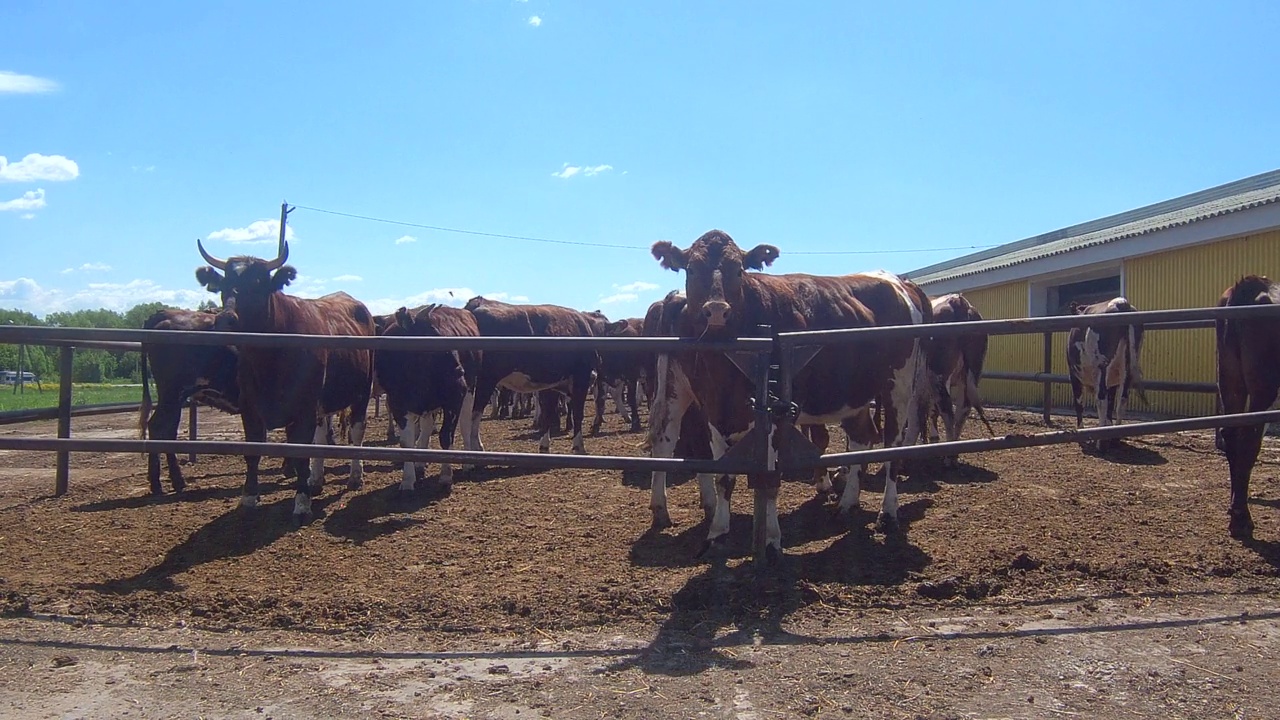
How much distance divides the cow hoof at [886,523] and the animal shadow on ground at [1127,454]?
4.41 metres

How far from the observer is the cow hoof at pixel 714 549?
5555 millimetres

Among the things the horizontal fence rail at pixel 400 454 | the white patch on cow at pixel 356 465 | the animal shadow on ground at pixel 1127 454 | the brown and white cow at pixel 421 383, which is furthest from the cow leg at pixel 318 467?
the animal shadow on ground at pixel 1127 454

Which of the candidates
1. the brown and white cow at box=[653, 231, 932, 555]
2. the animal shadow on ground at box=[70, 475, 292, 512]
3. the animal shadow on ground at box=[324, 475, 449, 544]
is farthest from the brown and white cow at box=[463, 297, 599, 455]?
the brown and white cow at box=[653, 231, 932, 555]

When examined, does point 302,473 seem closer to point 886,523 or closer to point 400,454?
point 400,454

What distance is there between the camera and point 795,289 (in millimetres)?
6477

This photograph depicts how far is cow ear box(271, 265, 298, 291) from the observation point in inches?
298

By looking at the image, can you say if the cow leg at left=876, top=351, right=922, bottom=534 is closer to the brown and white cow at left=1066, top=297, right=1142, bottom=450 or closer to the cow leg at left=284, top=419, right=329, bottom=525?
the cow leg at left=284, top=419, right=329, bottom=525

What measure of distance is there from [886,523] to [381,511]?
14.1 ft

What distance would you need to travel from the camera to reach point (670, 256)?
5773mm

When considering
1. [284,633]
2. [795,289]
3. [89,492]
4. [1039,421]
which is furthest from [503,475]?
[1039,421]

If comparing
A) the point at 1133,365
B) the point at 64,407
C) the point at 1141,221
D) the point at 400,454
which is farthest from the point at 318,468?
the point at 1141,221

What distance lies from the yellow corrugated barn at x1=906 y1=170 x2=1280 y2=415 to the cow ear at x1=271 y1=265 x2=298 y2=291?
14.3 metres

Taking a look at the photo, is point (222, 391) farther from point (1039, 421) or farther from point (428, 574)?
point (1039, 421)

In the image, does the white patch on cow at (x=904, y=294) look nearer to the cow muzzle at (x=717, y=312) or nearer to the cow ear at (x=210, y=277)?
the cow muzzle at (x=717, y=312)
